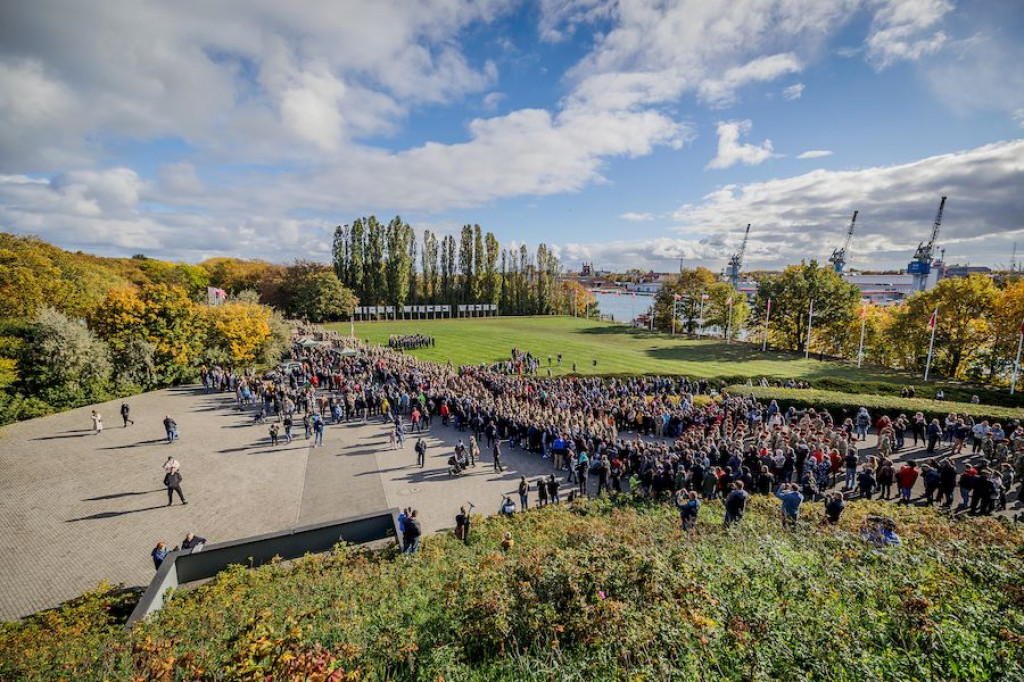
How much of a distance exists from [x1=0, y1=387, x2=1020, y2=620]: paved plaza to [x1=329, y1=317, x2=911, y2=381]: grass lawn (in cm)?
1806

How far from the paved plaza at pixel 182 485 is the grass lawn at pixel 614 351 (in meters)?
18.1

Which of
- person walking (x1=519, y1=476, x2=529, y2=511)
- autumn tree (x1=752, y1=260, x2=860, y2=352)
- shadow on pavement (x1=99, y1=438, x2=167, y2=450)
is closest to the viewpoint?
person walking (x1=519, y1=476, x2=529, y2=511)

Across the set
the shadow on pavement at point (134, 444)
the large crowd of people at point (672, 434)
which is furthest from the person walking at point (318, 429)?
the shadow on pavement at point (134, 444)

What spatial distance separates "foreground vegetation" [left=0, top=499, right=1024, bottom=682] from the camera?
5.11m

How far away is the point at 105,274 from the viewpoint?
5056cm

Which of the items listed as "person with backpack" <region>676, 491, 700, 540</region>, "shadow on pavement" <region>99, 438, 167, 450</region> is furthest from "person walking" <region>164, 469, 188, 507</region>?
"person with backpack" <region>676, 491, 700, 540</region>

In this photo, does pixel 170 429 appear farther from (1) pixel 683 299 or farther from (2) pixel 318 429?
(1) pixel 683 299

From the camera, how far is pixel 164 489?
599 inches

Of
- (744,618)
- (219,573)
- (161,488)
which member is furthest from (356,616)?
(161,488)

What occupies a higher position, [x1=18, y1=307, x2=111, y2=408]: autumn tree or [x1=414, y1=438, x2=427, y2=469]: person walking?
[x1=18, y1=307, x2=111, y2=408]: autumn tree

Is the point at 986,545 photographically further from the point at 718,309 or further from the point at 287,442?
the point at 718,309

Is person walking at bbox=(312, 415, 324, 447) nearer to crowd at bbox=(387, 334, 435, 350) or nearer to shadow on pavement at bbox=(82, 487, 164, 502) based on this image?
shadow on pavement at bbox=(82, 487, 164, 502)

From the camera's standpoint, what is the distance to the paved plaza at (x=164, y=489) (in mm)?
11375

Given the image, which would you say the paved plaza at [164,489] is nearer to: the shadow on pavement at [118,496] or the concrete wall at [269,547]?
the shadow on pavement at [118,496]
